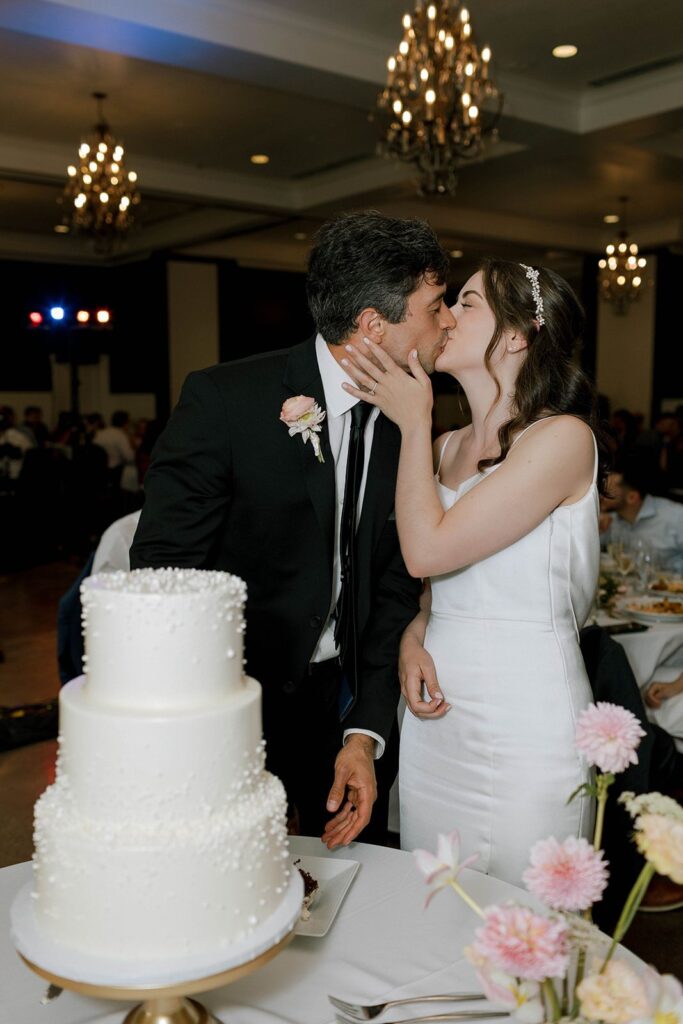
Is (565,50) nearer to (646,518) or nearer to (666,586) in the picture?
(646,518)

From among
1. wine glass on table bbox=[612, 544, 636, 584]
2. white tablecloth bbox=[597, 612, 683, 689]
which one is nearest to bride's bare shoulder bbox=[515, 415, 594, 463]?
white tablecloth bbox=[597, 612, 683, 689]

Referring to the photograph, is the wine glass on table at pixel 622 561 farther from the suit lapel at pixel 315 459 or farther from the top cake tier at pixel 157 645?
the top cake tier at pixel 157 645

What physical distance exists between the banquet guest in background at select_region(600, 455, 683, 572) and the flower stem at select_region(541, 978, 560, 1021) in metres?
4.24

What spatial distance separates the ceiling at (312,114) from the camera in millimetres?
6004

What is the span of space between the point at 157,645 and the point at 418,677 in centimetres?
110

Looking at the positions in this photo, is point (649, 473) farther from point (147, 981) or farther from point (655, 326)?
point (655, 326)

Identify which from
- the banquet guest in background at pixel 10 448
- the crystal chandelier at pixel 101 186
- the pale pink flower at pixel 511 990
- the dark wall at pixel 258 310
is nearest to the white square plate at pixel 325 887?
the pale pink flower at pixel 511 990

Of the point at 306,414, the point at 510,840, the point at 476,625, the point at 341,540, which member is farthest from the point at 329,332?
the point at 510,840

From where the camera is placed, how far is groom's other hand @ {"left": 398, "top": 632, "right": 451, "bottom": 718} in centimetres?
201

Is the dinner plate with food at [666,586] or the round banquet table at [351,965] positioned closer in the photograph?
the round banquet table at [351,965]

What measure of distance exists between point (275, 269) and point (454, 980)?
576 inches

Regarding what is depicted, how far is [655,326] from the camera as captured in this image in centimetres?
1375

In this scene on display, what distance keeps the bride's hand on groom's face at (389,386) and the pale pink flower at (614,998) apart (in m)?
1.19

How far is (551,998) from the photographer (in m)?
0.85
